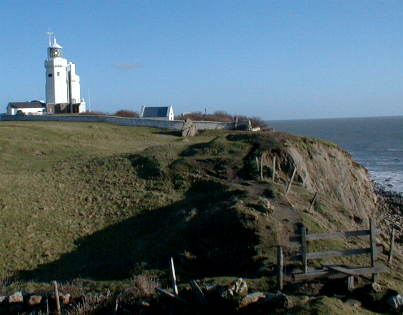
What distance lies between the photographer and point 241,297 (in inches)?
514

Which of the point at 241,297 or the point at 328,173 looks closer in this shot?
the point at 241,297

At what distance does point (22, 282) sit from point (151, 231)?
6.22 m

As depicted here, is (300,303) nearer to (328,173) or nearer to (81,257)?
(81,257)

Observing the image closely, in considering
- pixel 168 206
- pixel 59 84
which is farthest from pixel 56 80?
pixel 168 206

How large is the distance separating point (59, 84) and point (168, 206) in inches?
2270

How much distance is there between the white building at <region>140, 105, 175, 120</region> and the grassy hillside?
25670 mm

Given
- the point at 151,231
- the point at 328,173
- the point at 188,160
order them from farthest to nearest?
the point at 328,173 < the point at 188,160 < the point at 151,231

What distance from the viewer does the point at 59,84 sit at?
255 ft

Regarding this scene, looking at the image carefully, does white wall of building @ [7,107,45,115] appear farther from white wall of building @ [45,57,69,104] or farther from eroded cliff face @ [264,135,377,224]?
eroded cliff face @ [264,135,377,224]

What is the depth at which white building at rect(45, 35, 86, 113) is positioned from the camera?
76.8m

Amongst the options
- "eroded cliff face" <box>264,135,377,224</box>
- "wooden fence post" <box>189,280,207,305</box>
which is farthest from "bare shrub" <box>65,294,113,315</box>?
"eroded cliff face" <box>264,135,377,224</box>

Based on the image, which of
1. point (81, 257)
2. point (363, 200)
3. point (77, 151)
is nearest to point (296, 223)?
point (81, 257)

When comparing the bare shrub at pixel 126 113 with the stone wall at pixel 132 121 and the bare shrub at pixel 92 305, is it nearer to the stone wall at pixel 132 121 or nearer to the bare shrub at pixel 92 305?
the stone wall at pixel 132 121

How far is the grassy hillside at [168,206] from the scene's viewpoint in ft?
58.5
